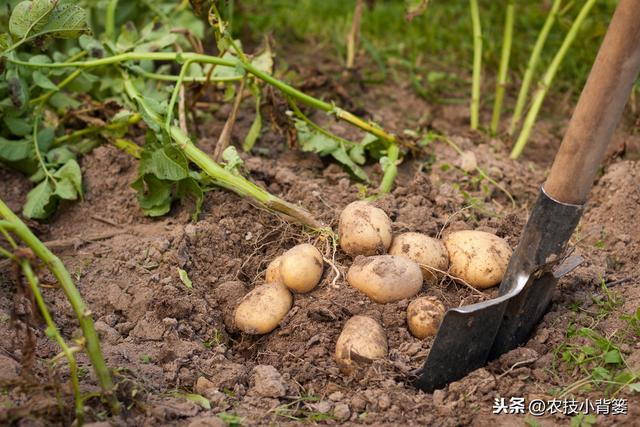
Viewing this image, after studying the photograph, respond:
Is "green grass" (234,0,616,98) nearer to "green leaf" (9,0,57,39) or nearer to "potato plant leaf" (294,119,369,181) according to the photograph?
"potato plant leaf" (294,119,369,181)

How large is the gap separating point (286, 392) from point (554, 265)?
0.76 m

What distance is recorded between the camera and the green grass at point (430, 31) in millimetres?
3848

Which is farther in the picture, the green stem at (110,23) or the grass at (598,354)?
the green stem at (110,23)

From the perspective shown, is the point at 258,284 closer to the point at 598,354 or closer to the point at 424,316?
the point at 424,316

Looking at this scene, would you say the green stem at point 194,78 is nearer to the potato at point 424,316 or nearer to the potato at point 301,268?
the potato at point 301,268

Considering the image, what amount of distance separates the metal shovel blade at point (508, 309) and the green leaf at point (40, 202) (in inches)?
55.9

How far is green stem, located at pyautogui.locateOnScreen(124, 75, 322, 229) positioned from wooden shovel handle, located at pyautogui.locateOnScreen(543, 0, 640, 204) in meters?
0.77

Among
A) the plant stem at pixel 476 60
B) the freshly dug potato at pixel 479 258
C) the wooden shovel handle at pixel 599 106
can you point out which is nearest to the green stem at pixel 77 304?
the freshly dug potato at pixel 479 258

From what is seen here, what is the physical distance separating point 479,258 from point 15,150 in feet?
5.37

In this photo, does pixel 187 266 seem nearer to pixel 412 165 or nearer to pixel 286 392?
pixel 286 392

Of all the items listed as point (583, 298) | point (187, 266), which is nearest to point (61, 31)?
point (187, 266)

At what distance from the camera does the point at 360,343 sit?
206 cm

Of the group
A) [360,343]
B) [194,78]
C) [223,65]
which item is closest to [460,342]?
[360,343]

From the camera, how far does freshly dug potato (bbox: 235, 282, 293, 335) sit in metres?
2.20
